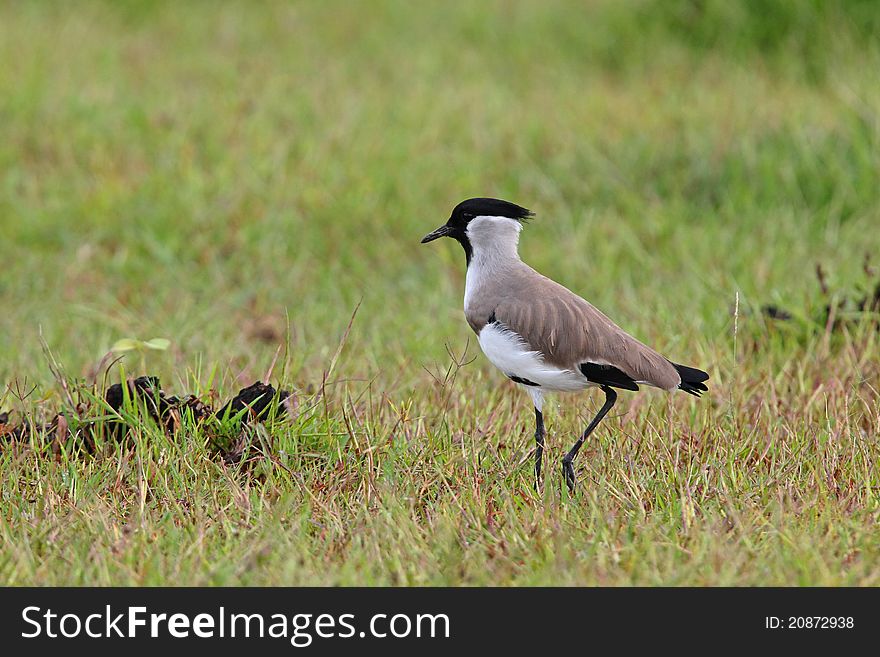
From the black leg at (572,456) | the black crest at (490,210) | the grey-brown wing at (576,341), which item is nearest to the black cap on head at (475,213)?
the black crest at (490,210)

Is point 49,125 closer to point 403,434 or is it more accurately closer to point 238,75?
point 238,75

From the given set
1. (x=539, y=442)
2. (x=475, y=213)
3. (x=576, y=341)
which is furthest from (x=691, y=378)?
(x=475, y=213)

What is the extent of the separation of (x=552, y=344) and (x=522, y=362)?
0.33 ft

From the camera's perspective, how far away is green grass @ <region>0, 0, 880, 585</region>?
3266mm

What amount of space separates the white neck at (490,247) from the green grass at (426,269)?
437 mm

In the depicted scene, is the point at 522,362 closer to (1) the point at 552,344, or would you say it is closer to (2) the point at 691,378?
(1) the point at 552,344

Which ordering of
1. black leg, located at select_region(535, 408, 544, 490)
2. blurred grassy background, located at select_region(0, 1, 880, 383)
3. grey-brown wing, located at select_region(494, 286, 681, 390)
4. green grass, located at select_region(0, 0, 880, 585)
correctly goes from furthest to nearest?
1. blurred grassy background, located at select_region(0, 1, 880, 383)
2. black leg, located at select_region(535, 408, 544, 490)
3. grey-brown wing, located at select_region(494, 286, 681, 390)
4. green grass, located at select_region(0, 0, 880, 585)

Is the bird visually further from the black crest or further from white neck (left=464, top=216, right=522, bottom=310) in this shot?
the black crest

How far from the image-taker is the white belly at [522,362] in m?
3.45

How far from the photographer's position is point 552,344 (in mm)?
3434

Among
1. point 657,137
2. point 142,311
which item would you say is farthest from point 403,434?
point 657,137

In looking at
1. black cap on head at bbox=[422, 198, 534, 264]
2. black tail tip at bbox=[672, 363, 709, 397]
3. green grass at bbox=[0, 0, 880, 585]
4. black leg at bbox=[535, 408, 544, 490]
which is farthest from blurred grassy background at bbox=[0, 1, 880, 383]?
black tail tip at bbox=[672, 363, 709, 397]

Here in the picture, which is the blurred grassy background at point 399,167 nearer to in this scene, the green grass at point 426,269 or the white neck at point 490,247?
the green grass at point 426,269
